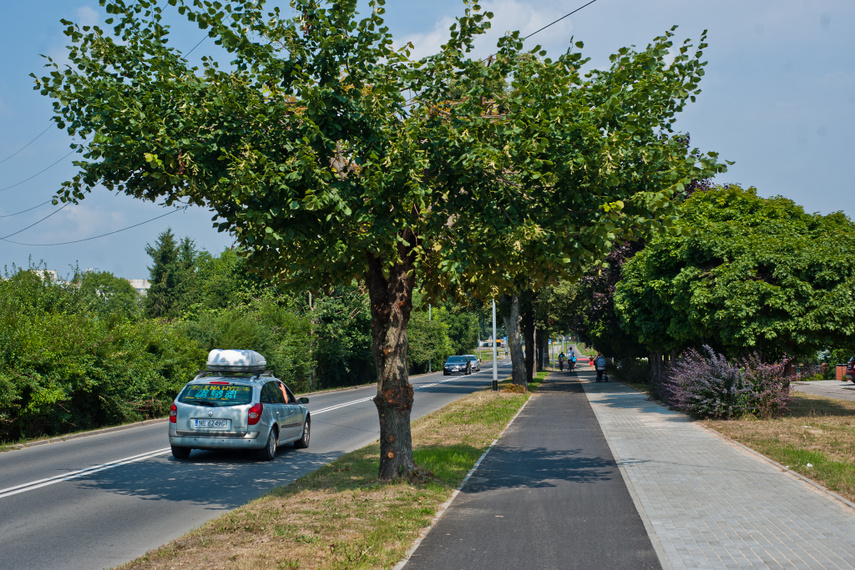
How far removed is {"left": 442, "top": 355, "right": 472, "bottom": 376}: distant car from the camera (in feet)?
211

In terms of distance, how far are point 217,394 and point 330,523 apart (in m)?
6.36

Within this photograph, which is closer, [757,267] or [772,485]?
[772,485]

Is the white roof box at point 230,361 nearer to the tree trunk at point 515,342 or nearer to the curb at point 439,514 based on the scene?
the curb at point 439,514

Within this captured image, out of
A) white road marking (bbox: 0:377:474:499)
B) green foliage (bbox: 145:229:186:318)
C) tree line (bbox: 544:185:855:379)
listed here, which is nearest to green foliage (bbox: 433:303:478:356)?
green foliage (bbox: 145:229:186:318)

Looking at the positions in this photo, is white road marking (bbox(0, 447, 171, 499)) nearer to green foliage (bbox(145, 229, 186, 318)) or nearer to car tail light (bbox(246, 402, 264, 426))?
car tail light (bbox(246, 402, 264, 426))

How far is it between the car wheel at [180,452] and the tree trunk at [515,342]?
74.5 ft

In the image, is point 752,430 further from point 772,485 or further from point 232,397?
point 232,397

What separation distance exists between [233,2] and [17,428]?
1280 cm

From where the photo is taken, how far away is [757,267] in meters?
20.1

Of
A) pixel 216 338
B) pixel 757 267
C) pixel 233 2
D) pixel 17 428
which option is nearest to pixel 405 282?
pixel 233 2

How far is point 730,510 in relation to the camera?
27.1ft

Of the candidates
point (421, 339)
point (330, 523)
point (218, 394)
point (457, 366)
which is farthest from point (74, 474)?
point (457, 366)

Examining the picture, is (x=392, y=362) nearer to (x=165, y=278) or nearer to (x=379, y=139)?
(x=379, y=139)

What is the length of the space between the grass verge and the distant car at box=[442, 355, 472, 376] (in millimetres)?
51218
